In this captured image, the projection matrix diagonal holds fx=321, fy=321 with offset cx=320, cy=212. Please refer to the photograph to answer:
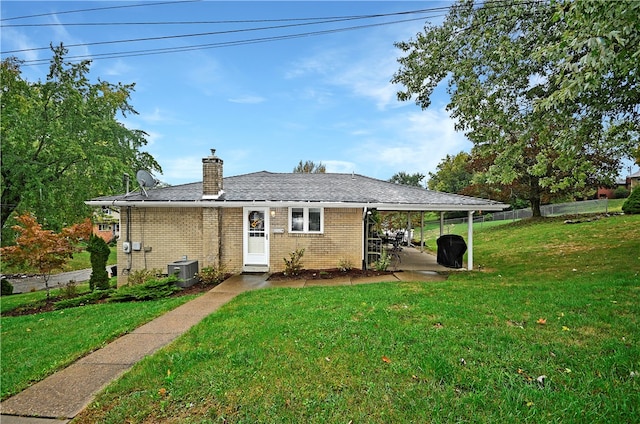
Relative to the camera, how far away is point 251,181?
13.6 m

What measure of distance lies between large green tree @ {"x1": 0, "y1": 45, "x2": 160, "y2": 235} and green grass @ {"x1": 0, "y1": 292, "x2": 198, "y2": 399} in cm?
1122

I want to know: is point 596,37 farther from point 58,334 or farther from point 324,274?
point 58,334

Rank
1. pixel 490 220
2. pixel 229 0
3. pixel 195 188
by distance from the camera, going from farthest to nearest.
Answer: pixel 490 220, pixel 195 188, pixel 229 0

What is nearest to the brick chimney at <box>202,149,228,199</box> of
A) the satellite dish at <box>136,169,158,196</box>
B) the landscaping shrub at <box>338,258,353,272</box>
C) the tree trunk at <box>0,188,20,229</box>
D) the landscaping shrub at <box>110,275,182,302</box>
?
the satellite dish at <box>136,169,158,196</box>

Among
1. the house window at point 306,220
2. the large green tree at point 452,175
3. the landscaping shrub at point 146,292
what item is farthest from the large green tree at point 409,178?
the landscaping shrub at point 146,292

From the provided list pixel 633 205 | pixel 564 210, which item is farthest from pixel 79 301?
pixel 564 210

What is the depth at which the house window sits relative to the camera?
435 inches

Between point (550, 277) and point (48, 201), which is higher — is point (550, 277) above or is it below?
below

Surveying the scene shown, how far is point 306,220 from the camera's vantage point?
1107 centimetres

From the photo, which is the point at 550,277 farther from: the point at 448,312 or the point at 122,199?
the point at 122,199

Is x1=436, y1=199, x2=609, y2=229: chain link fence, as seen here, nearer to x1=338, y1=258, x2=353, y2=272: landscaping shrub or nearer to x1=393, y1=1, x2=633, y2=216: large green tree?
x1=393, y1=1, x2=633, y2=216: large green tree

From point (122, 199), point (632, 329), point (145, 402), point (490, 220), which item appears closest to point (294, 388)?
point (145, 402)

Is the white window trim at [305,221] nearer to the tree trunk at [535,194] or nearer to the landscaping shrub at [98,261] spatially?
the landscaping shrub at [98,261]

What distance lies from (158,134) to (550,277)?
2614 cm
